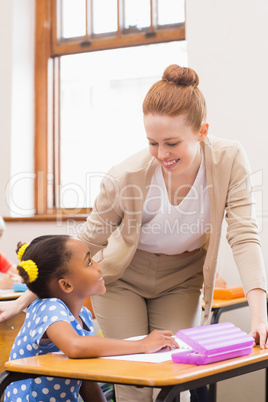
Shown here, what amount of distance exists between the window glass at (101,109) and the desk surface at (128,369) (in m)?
2.44

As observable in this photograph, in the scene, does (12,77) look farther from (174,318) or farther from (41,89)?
(174,318)

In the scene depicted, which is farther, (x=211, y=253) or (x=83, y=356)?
(x=211, y=253)

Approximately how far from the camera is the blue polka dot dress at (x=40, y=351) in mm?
1373

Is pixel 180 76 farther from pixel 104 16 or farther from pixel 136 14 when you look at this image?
pixel 104 16

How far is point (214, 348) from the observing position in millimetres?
1156

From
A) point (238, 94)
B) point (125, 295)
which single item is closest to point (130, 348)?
point (125, 295)

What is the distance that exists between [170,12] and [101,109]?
2.36ft

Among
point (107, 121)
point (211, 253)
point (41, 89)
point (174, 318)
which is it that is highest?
point (41, 89)

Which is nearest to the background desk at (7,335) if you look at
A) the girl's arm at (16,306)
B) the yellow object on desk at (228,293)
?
the girl's arm at (16,306)

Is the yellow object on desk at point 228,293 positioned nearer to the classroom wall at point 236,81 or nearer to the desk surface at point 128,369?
the classroom wall at point 236,81

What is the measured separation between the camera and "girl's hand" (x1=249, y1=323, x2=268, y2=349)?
1.35m

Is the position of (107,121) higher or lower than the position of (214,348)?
higher

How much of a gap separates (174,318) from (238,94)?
165 centimetres

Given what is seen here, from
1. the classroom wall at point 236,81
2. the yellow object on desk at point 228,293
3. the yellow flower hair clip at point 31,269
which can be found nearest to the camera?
the yellow flower hair clip at point 31,269
